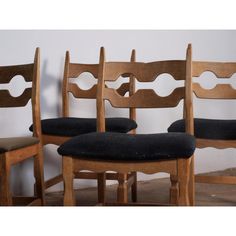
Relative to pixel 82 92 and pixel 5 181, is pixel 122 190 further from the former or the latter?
pixel 82 92

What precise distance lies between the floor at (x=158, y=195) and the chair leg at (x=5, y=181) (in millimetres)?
696

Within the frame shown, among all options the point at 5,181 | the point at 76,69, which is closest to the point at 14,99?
the point at 5,181

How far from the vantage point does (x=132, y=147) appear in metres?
1.37

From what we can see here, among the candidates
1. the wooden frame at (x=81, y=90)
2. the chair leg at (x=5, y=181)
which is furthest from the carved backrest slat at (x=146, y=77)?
the wooden frame at (x=81, y=90)

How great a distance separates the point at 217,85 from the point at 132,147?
2.54ft

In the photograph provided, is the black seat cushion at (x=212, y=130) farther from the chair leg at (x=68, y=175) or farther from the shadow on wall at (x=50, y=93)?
the shadow on wall at (x=50, y=93)

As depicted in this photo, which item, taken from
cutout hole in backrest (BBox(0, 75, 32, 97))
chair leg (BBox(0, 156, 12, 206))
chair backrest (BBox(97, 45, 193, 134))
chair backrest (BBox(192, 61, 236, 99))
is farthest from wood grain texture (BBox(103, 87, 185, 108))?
cutout hole in backrest (BBox(0, 75, 32, 97))

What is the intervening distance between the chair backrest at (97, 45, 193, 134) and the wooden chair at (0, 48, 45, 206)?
1.12 feet

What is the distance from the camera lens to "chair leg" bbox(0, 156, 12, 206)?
65.7 inches

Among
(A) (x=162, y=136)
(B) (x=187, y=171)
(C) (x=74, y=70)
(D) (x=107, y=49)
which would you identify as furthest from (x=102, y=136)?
(D) (x=107, y=49)

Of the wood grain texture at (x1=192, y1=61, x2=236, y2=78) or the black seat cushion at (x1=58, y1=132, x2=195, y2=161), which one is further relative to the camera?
the wood grain texture at (x1=192, y1=61, x2=236, y2=78)

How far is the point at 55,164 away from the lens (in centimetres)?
279

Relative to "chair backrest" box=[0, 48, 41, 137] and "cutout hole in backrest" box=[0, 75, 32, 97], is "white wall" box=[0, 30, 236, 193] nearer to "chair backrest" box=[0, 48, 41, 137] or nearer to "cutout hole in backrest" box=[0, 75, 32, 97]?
"cutout hole in backrest" box=[0, 75, 32, 97]

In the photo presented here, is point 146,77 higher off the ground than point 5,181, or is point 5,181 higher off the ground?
point 146,77
